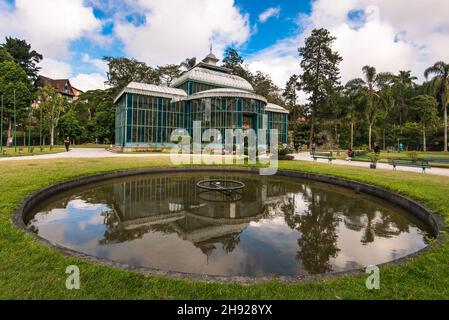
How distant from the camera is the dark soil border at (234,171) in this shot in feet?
11.7

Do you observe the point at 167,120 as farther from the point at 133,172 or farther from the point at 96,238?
the point at 96,238

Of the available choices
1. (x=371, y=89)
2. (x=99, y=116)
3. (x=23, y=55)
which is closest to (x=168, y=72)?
(x=99, y=116)

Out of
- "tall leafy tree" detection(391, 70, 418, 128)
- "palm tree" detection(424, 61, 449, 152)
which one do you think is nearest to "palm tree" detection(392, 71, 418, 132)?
"tall leafy tree" detection(391, 70, 418, 128)

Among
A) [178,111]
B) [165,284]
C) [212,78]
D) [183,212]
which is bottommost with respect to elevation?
[183,212]

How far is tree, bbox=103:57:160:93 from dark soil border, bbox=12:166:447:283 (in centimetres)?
4162

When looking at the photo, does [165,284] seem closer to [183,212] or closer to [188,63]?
[183,212]

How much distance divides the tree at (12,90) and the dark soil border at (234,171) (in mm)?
33590

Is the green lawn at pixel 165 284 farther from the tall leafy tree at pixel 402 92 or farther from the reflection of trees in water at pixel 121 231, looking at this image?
the tall leafy tree at pixel 402 92

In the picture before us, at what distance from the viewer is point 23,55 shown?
4559 cm

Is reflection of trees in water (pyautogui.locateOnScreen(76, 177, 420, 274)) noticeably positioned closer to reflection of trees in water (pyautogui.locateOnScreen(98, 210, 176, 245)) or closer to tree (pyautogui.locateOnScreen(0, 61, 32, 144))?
reflection of trees in water (pyautogui.locateOnScreen(98, 210, 176, 245))

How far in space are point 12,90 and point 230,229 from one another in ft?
146

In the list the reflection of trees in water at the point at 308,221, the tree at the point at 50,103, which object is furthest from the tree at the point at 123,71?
the reflection of trees in water at the point at 308,221

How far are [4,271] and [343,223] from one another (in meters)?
7.93
